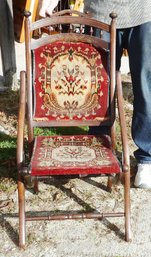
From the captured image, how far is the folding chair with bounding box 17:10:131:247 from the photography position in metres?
2.78

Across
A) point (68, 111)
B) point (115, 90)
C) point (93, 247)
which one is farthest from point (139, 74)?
point (93, 247)

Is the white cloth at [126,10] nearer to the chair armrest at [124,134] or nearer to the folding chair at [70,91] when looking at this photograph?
the folding chair at [70,91]

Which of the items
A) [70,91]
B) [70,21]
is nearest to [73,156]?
[70,91]

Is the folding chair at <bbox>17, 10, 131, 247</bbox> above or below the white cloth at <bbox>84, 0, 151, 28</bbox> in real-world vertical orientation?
below

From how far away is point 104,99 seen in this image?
2951 mm

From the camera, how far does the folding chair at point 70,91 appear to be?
9.12ft

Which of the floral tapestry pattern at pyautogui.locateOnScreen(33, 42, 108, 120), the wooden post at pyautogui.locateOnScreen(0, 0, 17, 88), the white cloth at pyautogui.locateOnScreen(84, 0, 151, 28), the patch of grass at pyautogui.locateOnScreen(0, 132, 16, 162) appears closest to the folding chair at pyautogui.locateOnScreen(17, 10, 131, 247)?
the floral tapestry pattern at pyautogui.locateOnScreen(33, 42, 108, 120)

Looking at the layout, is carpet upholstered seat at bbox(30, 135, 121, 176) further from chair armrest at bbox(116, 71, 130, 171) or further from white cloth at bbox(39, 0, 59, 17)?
white cloth at bbox(39, 0, 59, 17)

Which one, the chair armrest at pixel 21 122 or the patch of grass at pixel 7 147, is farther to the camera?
the patch of grass at pixel 7 147

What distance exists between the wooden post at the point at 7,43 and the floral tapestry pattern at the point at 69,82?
189cm

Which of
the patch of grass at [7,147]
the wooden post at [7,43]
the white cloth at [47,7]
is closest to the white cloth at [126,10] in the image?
the white cloth at [47,7]

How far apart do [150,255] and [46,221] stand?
697 millimetres

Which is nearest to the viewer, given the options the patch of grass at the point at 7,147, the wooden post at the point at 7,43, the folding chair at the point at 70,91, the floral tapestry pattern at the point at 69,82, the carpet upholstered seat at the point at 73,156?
the carpet upholstered seat at the point at 73,156

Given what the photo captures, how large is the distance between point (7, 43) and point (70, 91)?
6.62 feet
